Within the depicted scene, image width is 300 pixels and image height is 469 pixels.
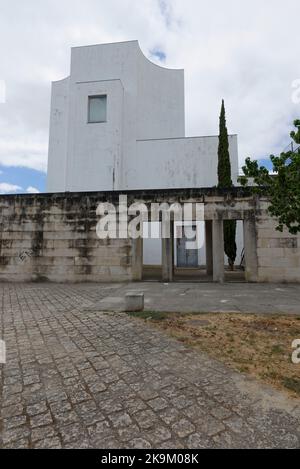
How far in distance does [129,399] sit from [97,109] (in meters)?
18.2

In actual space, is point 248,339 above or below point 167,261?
below

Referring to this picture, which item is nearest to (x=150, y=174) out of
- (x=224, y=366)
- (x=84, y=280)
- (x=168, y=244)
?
(x=168, y=244)

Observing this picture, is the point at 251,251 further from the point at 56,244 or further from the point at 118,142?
the point at 118,142

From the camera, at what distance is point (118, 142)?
1689 cm

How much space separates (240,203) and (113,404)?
28.6ft

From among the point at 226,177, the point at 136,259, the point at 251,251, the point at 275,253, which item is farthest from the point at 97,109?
the point at 275,253

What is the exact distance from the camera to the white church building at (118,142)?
55.5ft

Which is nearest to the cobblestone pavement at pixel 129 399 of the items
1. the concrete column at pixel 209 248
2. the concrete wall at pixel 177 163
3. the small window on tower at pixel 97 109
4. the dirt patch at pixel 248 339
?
the dirt patch at pixel 248 339

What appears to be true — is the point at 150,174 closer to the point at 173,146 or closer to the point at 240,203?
the point at 173,146

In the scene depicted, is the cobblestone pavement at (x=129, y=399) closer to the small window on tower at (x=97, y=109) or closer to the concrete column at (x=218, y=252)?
the concrete column at (x=218, y=252)

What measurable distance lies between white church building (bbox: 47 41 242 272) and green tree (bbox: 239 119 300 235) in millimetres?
11976

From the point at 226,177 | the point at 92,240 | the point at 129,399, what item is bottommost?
the point at 129,399

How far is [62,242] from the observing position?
33.2ft

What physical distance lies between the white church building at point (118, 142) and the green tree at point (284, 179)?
39.3ft
